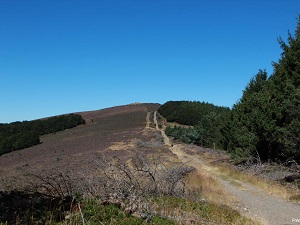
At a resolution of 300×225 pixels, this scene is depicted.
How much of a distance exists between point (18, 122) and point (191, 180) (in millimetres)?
76143

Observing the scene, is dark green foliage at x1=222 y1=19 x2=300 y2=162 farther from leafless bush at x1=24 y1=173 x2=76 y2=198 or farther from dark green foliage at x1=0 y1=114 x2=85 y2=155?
dark green foliage at x1=0 y1=114 x2=85 y2=155

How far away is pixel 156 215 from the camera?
7.83 metres

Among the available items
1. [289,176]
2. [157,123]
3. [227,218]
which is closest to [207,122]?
[157,123]

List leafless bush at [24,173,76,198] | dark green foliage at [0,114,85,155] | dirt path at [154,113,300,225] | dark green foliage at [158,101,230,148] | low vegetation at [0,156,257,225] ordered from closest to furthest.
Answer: low vegetation at [0,156,257,225] < leafless bush at [24,173,76,198] < dirt path at [154,113,300,225] < dark green foliage at [158,101,230,148] < dark green foliage at [0,114,85,155]

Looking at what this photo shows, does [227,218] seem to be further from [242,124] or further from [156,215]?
[242,124]

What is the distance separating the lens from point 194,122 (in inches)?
3031

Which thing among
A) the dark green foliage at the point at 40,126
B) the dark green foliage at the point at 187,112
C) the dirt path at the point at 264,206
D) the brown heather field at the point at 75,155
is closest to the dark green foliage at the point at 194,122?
the dark green foliage at the point at 187,112

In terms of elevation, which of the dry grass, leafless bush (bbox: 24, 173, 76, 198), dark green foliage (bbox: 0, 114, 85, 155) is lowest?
the dry grass

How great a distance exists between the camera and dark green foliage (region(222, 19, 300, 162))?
16.5 metres

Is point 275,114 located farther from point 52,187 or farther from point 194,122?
point 194,122

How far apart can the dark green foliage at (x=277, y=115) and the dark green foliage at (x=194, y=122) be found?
1169cm

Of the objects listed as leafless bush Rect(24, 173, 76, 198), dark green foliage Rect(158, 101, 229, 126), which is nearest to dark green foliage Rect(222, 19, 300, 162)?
leafless bush Rect(24, 173, 76, 198)

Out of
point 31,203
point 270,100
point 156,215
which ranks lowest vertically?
point 156,215

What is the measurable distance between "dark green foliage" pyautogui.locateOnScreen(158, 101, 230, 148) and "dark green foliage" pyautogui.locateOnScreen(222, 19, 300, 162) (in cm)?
1169
